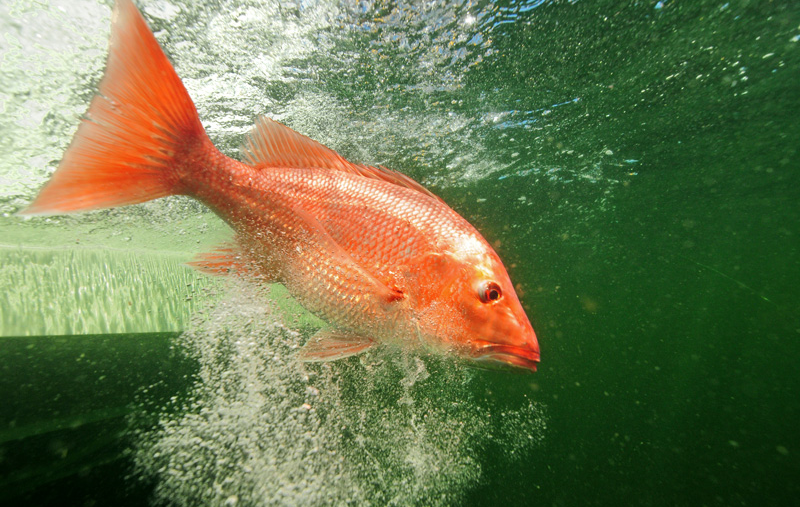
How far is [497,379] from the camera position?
493 inches

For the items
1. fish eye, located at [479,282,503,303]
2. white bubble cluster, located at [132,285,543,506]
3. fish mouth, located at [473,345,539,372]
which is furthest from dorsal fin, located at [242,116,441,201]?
white bubble cluster, located at [132,285,543,506]

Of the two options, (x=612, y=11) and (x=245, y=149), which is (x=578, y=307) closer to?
(x=612, y=11)

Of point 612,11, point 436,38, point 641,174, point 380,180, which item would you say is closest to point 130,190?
point 380,180

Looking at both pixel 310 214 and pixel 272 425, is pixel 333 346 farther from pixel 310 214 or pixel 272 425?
pixel 272 425

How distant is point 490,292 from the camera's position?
2.08 metres

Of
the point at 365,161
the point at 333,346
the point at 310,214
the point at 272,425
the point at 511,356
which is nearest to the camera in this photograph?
the point at 511,356

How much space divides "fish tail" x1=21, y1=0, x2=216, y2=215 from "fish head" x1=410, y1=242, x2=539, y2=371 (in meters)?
1.98

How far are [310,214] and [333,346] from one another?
947 millimetres

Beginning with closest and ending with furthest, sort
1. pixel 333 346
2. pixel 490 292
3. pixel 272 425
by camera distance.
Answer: pixel 490 292
pixel 333 346
pixel 272 425

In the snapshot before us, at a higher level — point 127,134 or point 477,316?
point 127,134

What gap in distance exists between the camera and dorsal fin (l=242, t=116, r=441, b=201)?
8.29 feet

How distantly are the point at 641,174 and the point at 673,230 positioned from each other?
64.3 ft

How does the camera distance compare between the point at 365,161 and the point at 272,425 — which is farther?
the point at 365,161

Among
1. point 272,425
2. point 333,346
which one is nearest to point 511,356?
point 333,346
